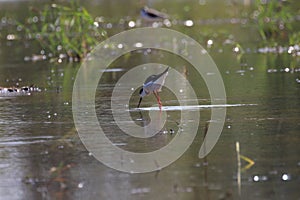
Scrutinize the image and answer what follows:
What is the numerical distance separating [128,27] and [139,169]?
14.7 metres

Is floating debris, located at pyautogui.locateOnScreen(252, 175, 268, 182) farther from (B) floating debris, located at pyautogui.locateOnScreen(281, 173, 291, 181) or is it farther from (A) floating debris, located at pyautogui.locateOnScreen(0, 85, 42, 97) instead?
(A) floating debris, located at pyautogui.locateOnScreen(0, 85, 42, 97)

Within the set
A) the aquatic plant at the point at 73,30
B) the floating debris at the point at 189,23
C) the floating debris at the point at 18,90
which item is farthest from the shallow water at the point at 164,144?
the floating debris at the point at 189,23

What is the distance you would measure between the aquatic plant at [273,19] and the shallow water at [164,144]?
9.23 feet

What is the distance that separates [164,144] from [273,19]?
29.8ft

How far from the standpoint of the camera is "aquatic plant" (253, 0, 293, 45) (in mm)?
15617

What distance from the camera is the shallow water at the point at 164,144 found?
6.42 meters

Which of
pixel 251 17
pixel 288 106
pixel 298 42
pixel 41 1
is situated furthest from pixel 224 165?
pixel 41 1

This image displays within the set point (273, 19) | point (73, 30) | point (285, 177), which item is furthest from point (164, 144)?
point (273, 19)

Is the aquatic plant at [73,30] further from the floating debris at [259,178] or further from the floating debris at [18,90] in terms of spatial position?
the floating debris at [259,178]

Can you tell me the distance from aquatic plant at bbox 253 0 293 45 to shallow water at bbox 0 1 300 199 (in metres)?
2.81

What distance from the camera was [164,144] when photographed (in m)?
7.99

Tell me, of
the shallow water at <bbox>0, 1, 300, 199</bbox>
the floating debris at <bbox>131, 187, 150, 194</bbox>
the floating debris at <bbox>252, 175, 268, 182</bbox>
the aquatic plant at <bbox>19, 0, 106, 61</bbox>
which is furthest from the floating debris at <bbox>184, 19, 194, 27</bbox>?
the floating debris at <bbox>131, 187, 150, 194</bbox>

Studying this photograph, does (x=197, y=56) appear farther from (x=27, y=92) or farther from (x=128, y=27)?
(x=128, y=27)

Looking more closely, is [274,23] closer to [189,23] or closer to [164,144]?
[189,23]
